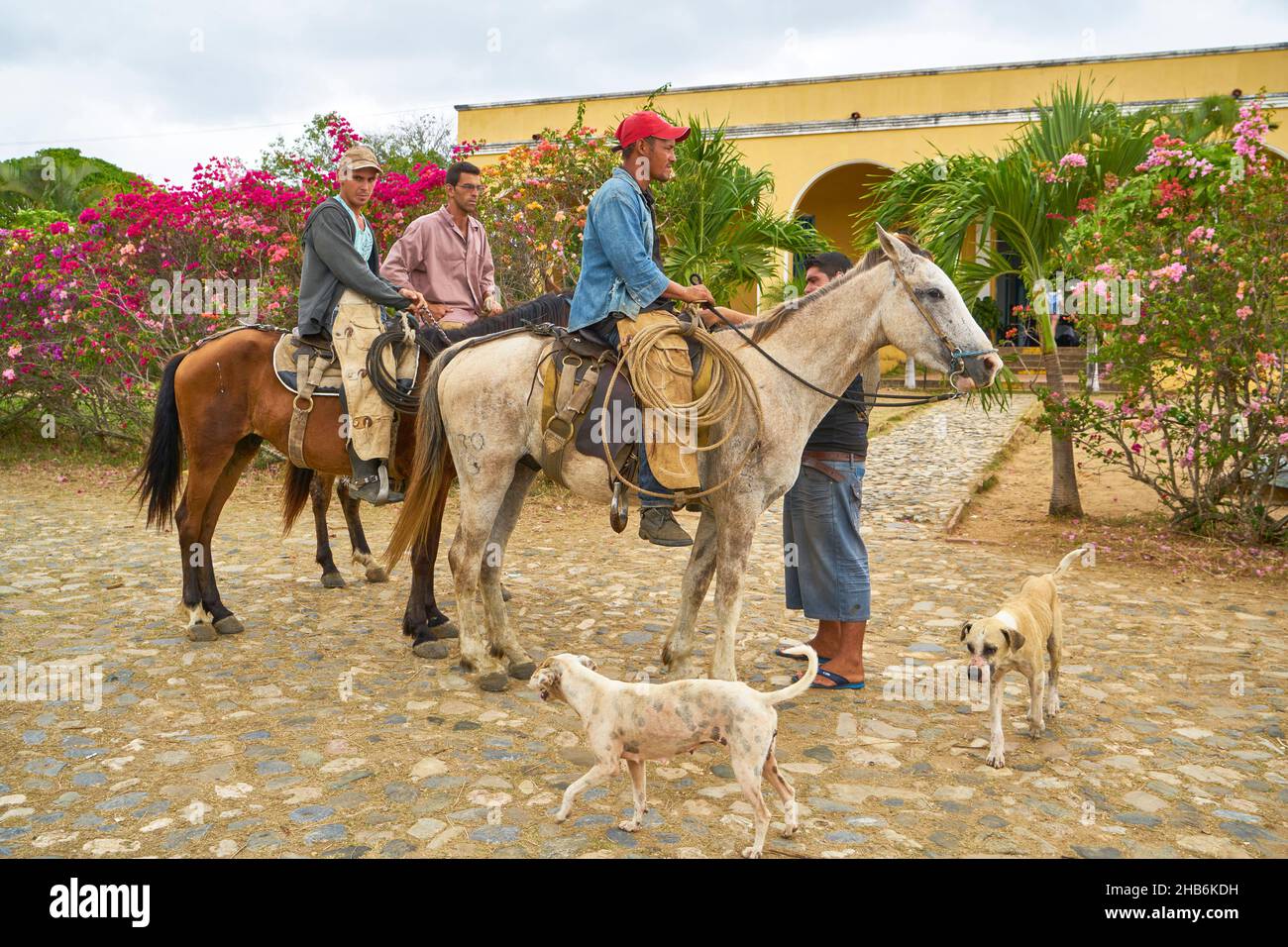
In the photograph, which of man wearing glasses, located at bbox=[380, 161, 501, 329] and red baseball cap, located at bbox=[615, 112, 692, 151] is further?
man wearing glasses, located at bbox=[380, 161, 501, 329]

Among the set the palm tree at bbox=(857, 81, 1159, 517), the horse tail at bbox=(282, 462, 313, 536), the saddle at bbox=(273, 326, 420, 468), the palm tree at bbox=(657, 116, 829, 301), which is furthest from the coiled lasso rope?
the palm tree at bbox=(657, 116, 829, 301)

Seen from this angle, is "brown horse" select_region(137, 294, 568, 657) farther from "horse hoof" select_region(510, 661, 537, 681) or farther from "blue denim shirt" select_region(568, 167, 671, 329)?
"blue denim shirt" select_region(568, 167, 671, 329)

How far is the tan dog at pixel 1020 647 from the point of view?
423 centimetres

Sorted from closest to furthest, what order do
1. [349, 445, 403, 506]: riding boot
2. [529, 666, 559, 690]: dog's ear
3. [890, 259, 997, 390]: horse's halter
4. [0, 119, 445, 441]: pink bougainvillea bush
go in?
[529, 666, 559, 690]: dog's ear → [890, 259, 997, 390]: horse's halter → [349, 445, 403, 506]: riding boot → [0, 119, 445, 441]: pink bougainvillea bush

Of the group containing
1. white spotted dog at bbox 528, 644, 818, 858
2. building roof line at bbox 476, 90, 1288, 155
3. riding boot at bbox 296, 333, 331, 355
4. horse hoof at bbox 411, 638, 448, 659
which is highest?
building roof line at bbox 476, 90, 1288, 155

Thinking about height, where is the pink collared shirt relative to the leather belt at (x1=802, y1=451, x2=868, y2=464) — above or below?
above

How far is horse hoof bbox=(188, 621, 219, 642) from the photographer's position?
230 inches

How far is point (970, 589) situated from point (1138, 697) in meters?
2.21

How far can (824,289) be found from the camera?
4.93 metres

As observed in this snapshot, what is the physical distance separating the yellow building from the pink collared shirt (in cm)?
1359

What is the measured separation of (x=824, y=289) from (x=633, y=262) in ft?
3.24

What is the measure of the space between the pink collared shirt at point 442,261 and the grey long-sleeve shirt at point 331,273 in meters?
0.88

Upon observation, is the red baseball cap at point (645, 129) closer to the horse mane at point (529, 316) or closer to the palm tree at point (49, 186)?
the horse mane at point (529, 316)

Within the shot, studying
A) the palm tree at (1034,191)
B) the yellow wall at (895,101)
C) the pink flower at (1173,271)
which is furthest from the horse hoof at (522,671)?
the yellow wall at (895,101)
